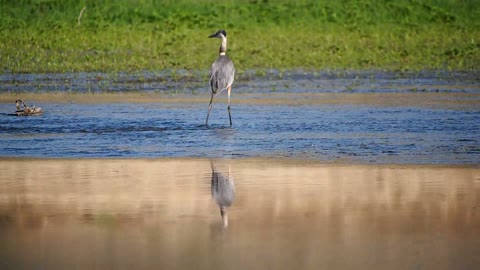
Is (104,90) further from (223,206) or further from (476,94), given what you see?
(223,206)

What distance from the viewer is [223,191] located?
360 inches

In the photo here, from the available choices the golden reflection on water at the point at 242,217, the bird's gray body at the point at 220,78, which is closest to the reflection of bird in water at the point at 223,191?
the golden reflection on water at the point at 242,217

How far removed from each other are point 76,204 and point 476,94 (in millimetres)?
10347

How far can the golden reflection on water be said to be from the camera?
678 centimetres

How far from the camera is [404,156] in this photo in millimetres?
11180

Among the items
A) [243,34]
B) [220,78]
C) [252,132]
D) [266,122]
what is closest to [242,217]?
[252,132]

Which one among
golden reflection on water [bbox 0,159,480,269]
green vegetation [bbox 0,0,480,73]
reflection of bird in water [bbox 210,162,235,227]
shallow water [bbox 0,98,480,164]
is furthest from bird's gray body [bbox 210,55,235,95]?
green vegetation [bbox 0,0,480,73]

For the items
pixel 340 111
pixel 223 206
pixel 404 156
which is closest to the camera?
pixel 223 206

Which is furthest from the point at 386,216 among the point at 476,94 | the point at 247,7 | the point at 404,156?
the point at 247,7

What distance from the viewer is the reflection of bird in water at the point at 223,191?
837 centimetres

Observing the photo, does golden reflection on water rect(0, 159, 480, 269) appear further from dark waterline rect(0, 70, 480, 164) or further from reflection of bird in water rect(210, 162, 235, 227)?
dark waterline rect(0, 70, 480, 164)

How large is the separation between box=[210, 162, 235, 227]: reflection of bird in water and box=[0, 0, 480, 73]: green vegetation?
12.4 meters

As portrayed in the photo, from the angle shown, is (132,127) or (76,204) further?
(132,127)

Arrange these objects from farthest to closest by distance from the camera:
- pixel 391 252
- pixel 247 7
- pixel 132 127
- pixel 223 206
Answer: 1. pixel 247 7
2. pixel 132 127
3. pixel 223 206
4. pixel 391 252
